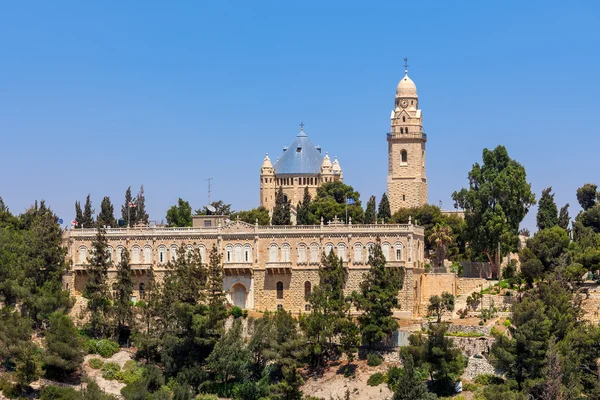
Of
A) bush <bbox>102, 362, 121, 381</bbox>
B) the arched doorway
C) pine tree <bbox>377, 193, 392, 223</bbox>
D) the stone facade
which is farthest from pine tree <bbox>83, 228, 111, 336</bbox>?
pine tree <bbox>377, 193, 392, 223</bbox>

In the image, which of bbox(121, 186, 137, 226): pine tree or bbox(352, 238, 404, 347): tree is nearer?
bbox(352, 238, 404, 347): tree

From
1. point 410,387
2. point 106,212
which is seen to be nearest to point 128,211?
point 106,212

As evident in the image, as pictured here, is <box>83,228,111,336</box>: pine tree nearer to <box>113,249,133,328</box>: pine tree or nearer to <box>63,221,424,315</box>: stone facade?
<box>113,249,133,328</box>: pine tree

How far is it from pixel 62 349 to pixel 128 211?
1266 inches

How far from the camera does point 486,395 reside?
8744 centimetres

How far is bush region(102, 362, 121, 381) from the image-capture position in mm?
96312

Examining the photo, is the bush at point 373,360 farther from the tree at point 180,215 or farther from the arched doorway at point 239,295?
the tree at point 180,215

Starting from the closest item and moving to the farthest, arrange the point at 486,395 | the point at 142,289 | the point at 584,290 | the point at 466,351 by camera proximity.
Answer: the point at 486,395, the point at 466,351, the point at 584,290, the point at 142,289

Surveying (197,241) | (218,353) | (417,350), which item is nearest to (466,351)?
(417,350)

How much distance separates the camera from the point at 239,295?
351ft

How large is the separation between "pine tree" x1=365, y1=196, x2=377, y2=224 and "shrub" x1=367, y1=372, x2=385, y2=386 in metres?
32.5

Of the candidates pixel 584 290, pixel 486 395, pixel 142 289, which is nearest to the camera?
pixel 486 395

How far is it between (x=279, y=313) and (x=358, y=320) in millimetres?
5341

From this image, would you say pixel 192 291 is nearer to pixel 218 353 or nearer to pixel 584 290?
pixel 218 353
